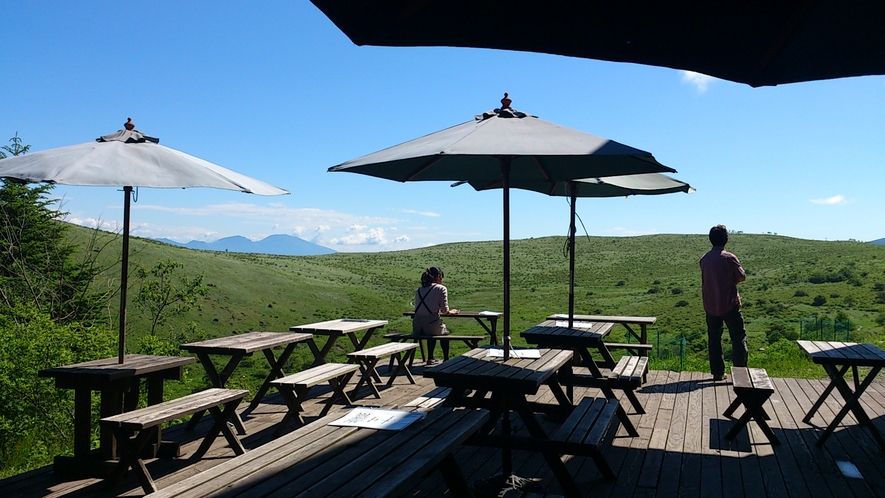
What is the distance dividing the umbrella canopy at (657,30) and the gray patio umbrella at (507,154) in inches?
18.7

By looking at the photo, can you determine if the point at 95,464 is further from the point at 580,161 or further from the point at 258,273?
the point at 258,273

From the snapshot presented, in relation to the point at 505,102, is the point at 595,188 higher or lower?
lower

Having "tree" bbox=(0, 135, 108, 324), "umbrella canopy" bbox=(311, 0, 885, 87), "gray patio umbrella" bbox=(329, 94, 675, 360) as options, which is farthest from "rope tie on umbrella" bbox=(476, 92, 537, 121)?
"tree" bbox=(0, 135, 108, 324)

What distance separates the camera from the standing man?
723 centimetres

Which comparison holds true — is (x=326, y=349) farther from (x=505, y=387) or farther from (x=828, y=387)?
(x=828, y=387)

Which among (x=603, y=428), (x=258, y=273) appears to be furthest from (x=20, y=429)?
(x=258, y=273)

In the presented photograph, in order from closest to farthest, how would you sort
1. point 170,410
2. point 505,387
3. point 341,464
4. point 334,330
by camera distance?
point 341,464
point 505,387
point 170,410
point 334,330

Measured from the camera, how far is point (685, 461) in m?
4.60

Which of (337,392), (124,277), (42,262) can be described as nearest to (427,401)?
(337,392)

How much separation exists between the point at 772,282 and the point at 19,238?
3964 cm

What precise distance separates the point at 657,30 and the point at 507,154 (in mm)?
1160

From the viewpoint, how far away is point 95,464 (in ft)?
14.1

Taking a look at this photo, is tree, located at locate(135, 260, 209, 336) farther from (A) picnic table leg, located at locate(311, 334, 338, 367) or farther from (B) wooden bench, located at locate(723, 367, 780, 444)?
(B) wooden bench, located at locate(723, 367, 780, 444)

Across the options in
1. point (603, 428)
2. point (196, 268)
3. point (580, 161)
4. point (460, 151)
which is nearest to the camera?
point (460, 151)
